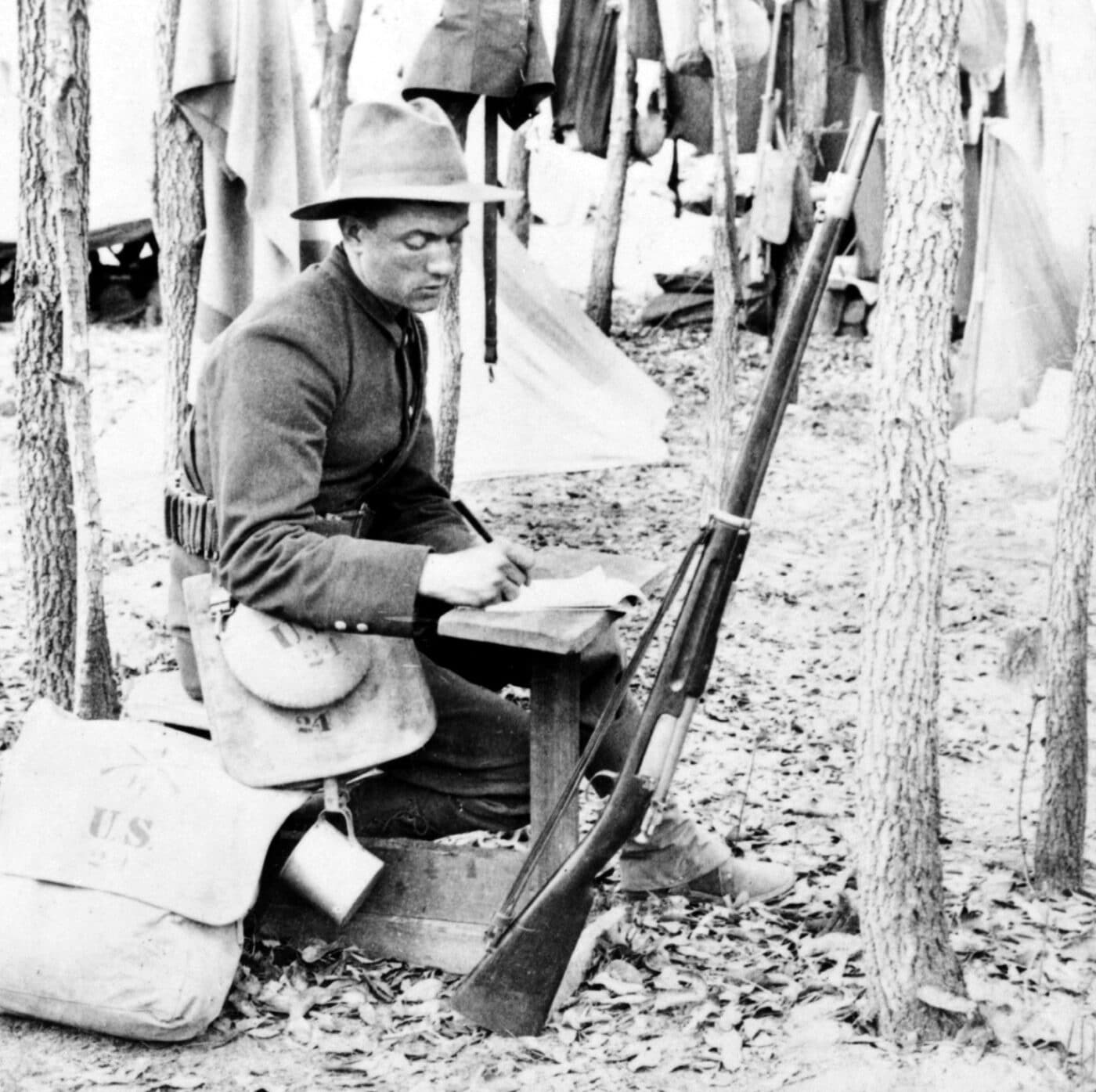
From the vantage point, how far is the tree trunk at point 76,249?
3.89m

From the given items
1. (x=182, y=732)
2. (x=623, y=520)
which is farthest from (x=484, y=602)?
(x=623, y=520)

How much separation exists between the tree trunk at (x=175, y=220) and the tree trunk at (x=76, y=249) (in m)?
0.80

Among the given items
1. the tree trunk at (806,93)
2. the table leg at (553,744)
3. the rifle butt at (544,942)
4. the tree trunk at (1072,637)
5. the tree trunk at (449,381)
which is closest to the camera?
the rifle butt at (544,942)

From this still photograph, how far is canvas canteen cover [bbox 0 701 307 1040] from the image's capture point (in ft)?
9.93

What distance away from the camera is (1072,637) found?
3721 mm

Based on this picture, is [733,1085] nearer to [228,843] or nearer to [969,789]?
[228,843]

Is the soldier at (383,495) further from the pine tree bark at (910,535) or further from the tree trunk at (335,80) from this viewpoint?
the tree trunk at (335,80)

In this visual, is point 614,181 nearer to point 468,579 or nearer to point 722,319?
point 722,319

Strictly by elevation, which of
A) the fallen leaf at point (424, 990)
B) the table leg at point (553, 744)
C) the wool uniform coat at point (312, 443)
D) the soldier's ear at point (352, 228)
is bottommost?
the fallen leaf at point (424, 990)

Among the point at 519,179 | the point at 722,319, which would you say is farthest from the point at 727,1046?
the point at 519,179

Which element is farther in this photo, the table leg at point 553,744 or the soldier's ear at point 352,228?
the soldier's ear at point 352,228

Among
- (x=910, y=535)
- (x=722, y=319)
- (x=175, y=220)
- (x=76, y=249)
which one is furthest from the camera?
(x=722, y=319)

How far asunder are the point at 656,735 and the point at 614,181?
28.6 feet

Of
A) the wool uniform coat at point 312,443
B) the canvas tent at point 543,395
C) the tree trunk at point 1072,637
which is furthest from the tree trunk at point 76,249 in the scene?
the canvas tent at point 543,395
